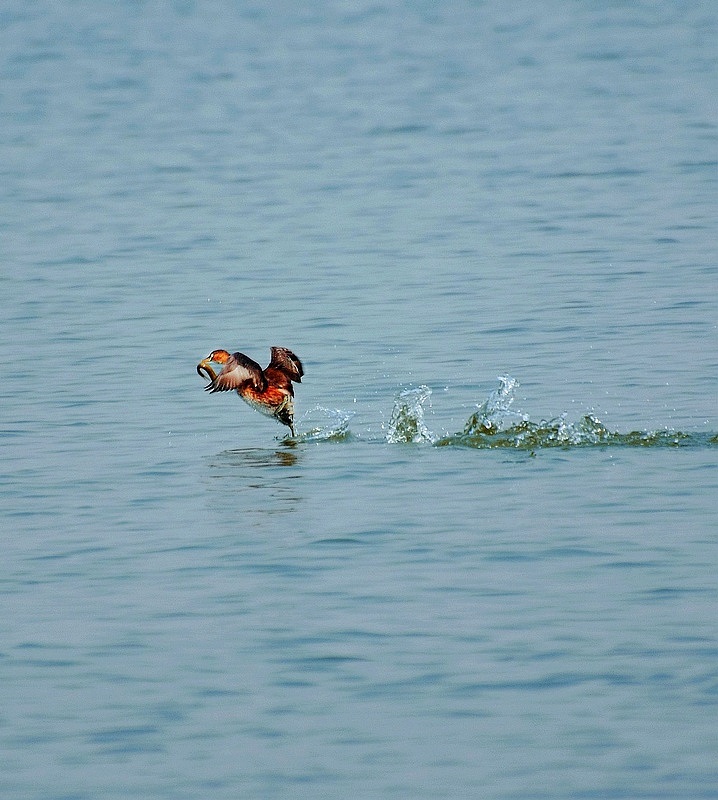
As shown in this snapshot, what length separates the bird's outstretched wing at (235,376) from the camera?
36.8 ft

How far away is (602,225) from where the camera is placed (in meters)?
19.2

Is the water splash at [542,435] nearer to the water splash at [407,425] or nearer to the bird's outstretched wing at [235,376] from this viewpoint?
the water splash at [407,425]

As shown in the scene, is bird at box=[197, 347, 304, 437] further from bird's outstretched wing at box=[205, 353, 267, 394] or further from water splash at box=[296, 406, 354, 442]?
water splash at box=[296, 406, 354, 442]

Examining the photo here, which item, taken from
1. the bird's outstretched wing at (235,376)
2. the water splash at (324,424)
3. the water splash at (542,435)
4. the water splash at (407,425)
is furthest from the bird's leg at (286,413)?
the water splash at (542,435)

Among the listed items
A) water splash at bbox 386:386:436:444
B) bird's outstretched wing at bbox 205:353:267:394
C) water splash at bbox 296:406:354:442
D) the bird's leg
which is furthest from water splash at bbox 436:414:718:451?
bird's outstretched wing at bbox 205:353:267:394

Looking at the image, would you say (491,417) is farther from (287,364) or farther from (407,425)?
(287,364)

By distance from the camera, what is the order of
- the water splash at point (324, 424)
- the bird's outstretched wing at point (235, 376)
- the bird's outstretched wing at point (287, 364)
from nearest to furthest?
the bird's outstretched wing at point (235, 376)
the water splash at point (324, 424)
the bird's outstretched wing at point (287, 364)

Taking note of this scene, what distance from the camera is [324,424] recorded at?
1207 centimetres

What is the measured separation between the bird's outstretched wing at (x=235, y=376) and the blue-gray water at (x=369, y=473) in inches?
16.9

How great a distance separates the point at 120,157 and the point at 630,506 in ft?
60.3

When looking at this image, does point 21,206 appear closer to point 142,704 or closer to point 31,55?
point 142,704

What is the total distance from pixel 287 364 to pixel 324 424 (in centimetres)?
48

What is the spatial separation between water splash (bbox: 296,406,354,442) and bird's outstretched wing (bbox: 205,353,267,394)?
1.72ft

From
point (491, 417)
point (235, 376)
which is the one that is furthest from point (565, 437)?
point (235, 376)
